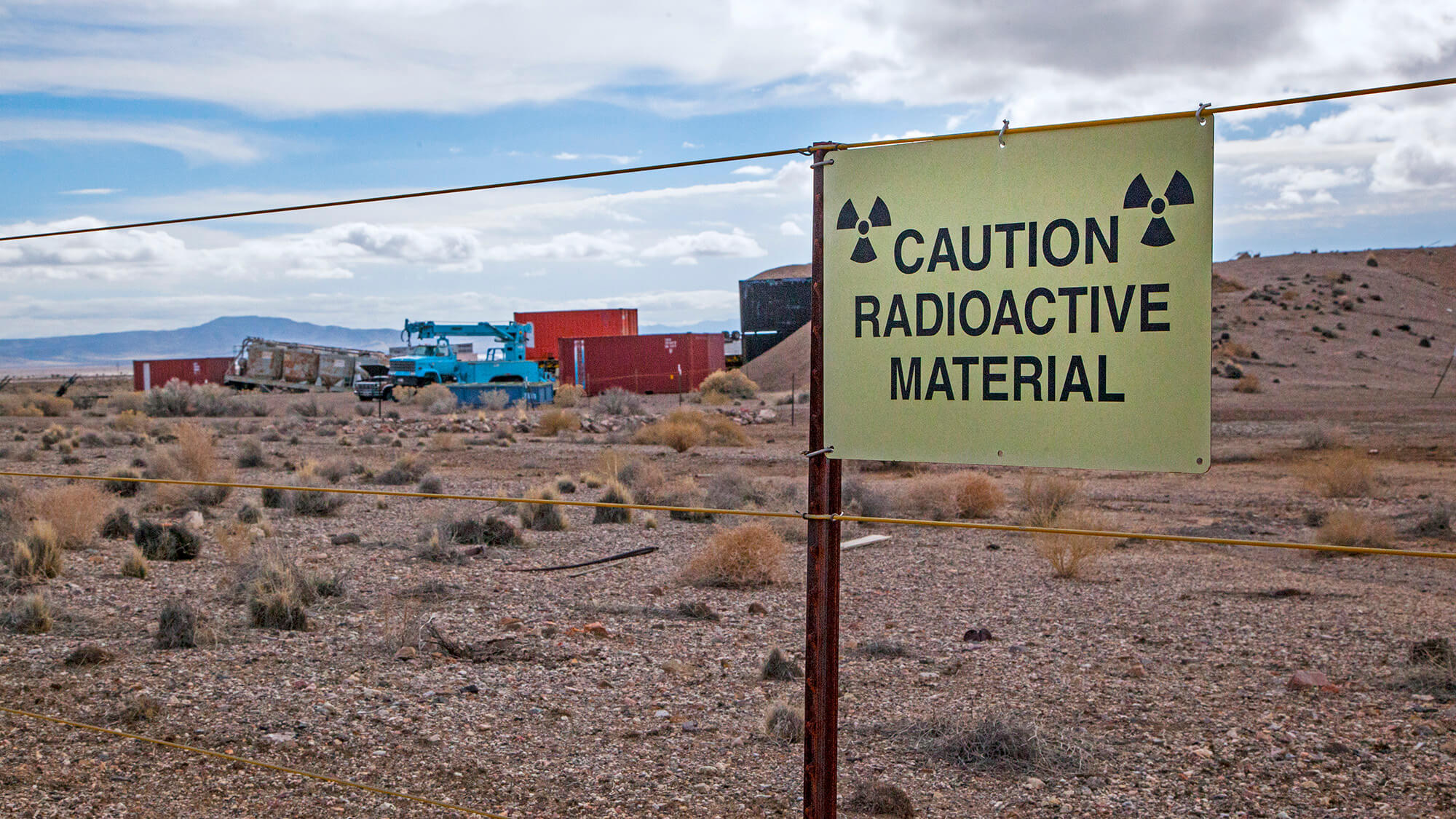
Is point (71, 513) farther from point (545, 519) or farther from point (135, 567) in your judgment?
point (545, 519)

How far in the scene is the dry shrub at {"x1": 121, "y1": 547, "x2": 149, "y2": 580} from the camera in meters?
11.8

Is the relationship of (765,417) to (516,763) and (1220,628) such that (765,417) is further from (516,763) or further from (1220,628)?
(516,763)

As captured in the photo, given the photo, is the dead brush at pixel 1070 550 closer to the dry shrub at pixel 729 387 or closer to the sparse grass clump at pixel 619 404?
the sparse grass clump at pixel 619 404

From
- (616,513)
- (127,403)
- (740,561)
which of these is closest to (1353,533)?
(740,561)

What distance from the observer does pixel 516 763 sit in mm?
6586

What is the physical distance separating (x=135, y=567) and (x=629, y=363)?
46.1 metres

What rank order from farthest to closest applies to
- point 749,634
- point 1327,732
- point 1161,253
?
point 749,634, point 1327,732, point 1161,253

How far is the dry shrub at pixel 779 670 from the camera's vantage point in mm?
8375

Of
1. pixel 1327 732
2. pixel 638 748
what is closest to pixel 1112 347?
pixel 638 748

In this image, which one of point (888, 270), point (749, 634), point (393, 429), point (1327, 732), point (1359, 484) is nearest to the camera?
point (888, 270)

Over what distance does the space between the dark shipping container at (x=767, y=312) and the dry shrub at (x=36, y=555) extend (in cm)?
6368

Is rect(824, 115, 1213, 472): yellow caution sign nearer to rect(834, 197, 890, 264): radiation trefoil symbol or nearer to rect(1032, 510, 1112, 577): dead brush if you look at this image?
rect(834, 197, 890, 264): radiation trefoil symbol

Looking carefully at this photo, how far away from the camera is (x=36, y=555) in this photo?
11672mm

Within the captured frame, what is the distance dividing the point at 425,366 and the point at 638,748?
44072mm
